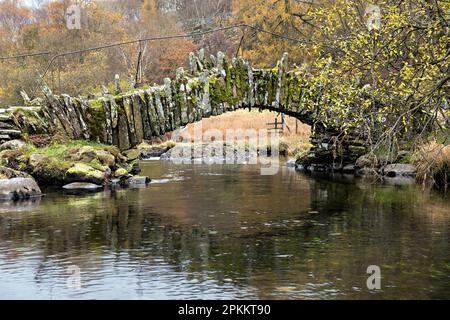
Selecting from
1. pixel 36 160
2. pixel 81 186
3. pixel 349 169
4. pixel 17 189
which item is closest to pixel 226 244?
pixel 17 189

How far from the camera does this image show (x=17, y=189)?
1005 inches

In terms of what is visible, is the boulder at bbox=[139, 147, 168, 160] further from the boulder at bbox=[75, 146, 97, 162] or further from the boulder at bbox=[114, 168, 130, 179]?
the boulder at bbox=[75, 146, 97, 162]

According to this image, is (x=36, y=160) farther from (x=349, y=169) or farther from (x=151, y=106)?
(x=349, y=169)

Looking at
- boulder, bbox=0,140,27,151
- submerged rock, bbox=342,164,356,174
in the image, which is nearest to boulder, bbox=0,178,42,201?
boulder, bbox=0,140,27,151

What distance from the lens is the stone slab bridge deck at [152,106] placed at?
3017 cm

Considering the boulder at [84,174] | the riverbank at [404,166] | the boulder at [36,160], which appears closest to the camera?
the riverbank at [404,166]

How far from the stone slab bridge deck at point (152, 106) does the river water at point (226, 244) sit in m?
4.21

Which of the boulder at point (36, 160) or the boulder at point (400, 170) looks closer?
the boulder at point (36, 160)

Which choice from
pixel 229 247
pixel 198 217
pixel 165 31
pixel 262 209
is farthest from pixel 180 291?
pixel 165 31

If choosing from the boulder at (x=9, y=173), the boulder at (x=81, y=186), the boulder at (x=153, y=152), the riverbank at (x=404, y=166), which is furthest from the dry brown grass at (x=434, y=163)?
the boulder at (x=153, y=152)

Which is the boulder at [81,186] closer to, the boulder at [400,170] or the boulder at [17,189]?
the boulder at [17,189]

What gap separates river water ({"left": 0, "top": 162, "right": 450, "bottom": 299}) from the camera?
1274 centimetres

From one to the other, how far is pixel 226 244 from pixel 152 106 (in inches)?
602
